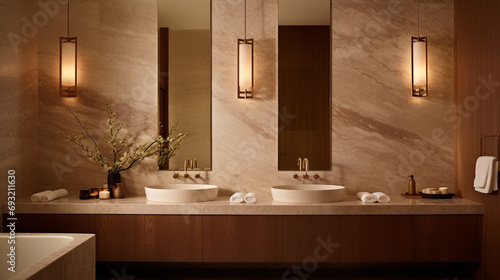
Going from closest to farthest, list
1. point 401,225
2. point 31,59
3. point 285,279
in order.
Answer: point 401,225 < point 285,279 < point 31,59

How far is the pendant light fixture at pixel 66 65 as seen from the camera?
3516mm

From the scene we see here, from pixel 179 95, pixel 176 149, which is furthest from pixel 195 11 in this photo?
pixel 176 149

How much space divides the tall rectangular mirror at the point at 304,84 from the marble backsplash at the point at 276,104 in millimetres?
67

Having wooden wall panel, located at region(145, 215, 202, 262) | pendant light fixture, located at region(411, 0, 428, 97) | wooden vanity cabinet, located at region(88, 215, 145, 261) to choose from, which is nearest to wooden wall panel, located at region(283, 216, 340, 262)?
wooden wall panel, located at region(145, 215, 202, 262)

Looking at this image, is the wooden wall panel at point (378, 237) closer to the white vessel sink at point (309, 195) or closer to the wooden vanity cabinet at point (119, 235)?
the white vessel sink at point (309, 195)

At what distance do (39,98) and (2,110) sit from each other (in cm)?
53

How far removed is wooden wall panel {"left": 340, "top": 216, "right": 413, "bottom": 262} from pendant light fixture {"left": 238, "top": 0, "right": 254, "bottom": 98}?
134 cm

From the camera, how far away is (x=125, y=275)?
3443 mm

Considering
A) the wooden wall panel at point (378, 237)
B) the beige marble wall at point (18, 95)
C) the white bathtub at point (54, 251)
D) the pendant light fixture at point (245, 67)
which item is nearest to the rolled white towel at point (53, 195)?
the beige marble wall at point (18, 95)

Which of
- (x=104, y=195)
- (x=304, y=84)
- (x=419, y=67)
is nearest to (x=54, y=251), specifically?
(x=104, y=195)

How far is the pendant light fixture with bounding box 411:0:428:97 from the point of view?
349cm

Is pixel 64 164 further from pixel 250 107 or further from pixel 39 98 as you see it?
pixel 250 107

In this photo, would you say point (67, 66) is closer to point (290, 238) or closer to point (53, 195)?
point (53, 195)

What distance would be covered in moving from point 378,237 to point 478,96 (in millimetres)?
1315
